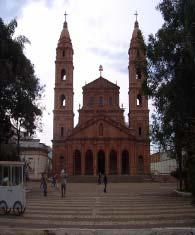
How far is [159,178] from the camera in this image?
68250mm

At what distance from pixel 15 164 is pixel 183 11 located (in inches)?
472

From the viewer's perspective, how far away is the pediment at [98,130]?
2972 inches

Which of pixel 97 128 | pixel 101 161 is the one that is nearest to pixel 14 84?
pixel 97 128

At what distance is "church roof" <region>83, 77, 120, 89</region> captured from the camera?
81.7m

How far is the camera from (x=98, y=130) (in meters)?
75.8

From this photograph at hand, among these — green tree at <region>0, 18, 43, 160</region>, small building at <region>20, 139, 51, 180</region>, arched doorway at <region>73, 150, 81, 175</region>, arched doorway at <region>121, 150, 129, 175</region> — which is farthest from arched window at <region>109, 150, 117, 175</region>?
green tree at <region>0, 18, 43, 160</region>

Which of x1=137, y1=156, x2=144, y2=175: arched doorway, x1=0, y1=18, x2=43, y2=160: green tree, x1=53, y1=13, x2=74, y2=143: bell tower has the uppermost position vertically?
x1=53, y1=13, x2=74, y2=143: bell tower

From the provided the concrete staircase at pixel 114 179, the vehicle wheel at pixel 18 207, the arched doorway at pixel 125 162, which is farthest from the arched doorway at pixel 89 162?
the vehicle wheel at pixel 18 207

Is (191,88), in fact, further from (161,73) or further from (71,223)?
(71,223)

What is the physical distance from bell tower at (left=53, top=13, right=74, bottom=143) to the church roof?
3.53 metres

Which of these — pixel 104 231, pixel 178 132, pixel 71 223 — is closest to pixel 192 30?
pixel 178 132

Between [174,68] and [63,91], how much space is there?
54.9 m

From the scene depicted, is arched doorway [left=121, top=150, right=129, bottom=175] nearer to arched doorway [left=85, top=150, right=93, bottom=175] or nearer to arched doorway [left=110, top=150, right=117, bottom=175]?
arched doorway [left=110, top=150, right=117, bottom=175]

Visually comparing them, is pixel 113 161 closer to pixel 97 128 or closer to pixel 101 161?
pixel 101 161
